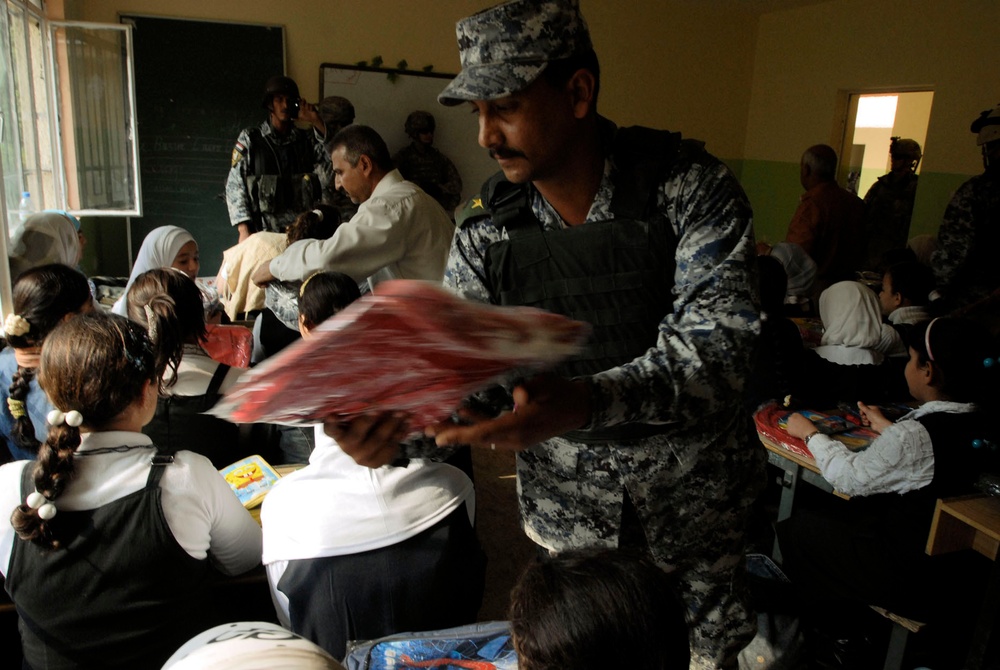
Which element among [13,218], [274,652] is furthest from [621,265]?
[13,218]

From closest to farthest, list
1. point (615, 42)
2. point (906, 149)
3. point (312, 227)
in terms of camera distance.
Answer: point (312, 227) < point (906, 149) < point (615, 42)

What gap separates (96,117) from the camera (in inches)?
201

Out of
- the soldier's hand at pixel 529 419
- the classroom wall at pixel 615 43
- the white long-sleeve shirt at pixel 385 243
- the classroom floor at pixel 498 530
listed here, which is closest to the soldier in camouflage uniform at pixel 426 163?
the classroom wall at pixel 615 43

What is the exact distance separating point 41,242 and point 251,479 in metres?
2.22

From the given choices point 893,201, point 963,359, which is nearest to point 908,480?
point 963,359

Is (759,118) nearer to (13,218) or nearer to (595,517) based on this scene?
(13,218)

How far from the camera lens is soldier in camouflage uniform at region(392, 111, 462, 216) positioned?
6484 millimetres

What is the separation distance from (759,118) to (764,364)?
5952 mm

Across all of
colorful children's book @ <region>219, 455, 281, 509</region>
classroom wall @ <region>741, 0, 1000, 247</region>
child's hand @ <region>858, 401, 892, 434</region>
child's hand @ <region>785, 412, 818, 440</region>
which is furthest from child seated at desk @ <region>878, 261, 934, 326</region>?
colorful children's book @ <region>219, 455, 281, 509</region>

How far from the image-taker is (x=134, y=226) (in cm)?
595

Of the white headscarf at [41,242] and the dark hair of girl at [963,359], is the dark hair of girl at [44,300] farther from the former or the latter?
the dark hair of girl at [963,359]

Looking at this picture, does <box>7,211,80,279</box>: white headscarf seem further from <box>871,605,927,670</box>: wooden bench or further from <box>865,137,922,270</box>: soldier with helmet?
<box>865,137,922,270</box>: soldier with helmet

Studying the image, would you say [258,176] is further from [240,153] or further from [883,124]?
[883,124]

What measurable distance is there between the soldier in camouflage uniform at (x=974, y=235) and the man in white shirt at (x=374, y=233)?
3468 mm
